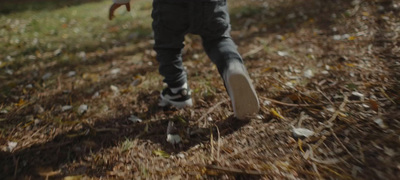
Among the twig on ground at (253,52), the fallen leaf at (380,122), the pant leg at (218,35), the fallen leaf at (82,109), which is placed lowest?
the fallen leaf at (82,109)

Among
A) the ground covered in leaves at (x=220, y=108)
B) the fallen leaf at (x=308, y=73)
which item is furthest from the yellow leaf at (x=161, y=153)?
the fallen leaf at (x=308, y=73)

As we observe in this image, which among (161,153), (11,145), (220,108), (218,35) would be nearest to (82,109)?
(11,145)

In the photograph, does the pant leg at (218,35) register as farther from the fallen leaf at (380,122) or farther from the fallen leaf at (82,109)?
the fallen leaf at (82,109)

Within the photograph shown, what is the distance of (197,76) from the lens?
1939mm

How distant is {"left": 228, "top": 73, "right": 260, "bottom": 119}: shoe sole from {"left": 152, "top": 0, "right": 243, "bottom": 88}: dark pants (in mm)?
118

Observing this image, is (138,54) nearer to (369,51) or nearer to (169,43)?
(169,43)

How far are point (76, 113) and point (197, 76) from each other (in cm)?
89

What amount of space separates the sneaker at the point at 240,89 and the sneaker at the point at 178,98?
0.39m

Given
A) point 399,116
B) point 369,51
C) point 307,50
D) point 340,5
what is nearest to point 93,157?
point 399,116

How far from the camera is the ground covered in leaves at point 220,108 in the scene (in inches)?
41.4

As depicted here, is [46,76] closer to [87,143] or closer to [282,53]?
[87,143]

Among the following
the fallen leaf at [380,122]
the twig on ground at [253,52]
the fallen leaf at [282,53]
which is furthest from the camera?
the twig on ground at [253,52]

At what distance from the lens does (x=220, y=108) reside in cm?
146

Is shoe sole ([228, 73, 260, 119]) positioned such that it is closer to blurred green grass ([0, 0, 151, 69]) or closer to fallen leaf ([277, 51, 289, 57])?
fallen leaf ([277, 51, 289, 57])
